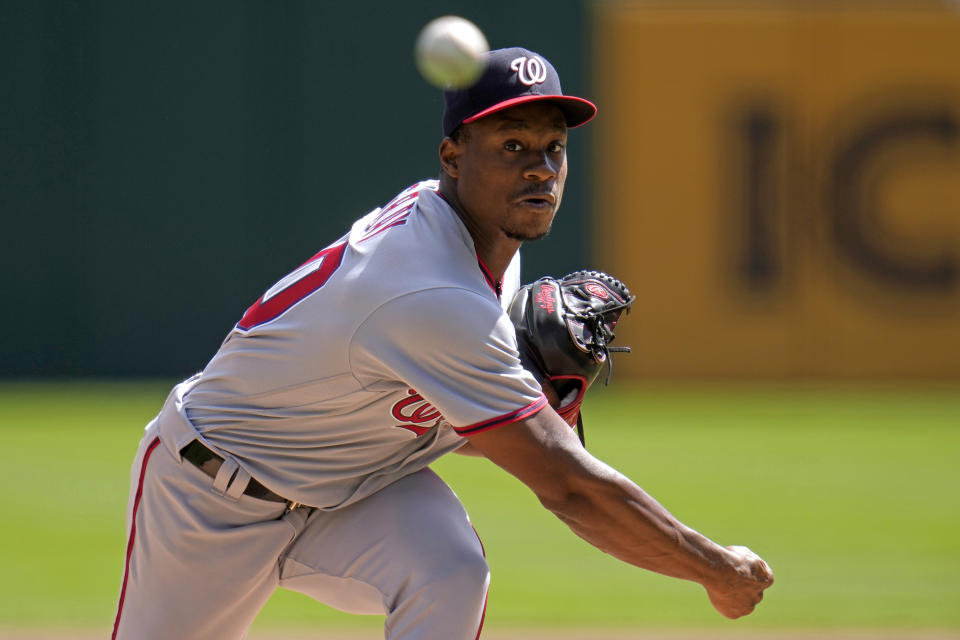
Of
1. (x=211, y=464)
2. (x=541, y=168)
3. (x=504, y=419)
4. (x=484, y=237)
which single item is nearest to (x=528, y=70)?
(x=541, y=168)

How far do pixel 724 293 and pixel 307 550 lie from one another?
9.66m

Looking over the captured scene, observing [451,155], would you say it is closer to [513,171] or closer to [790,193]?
[513,171]

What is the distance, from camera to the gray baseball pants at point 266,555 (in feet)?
9.50

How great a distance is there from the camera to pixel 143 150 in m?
12.3

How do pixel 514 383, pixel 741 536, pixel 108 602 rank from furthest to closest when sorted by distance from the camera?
pixel 741 536, pixel 108 602, pixel 514 383

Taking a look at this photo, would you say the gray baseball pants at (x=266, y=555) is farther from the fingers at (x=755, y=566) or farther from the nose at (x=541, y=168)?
the nose at (x=541, y=168)

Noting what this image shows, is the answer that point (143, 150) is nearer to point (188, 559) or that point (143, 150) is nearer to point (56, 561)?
point (56, 561)

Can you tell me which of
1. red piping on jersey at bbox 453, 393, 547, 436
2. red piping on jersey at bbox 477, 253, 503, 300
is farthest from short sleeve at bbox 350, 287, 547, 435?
red piping on jersey at bbox 477, 253, 503, 300

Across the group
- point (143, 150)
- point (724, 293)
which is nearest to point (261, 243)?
point (143, 150)

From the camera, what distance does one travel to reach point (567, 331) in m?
3.16

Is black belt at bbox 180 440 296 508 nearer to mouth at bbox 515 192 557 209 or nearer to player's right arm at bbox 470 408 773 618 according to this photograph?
player's right arm at bbox 470 408 773 618

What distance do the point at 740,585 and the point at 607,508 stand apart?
1.15ft

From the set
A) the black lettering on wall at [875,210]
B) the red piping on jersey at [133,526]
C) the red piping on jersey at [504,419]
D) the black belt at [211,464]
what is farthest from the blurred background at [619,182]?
the red piping on jersey at [504,419]

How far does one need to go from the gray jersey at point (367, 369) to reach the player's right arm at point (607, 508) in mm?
51
